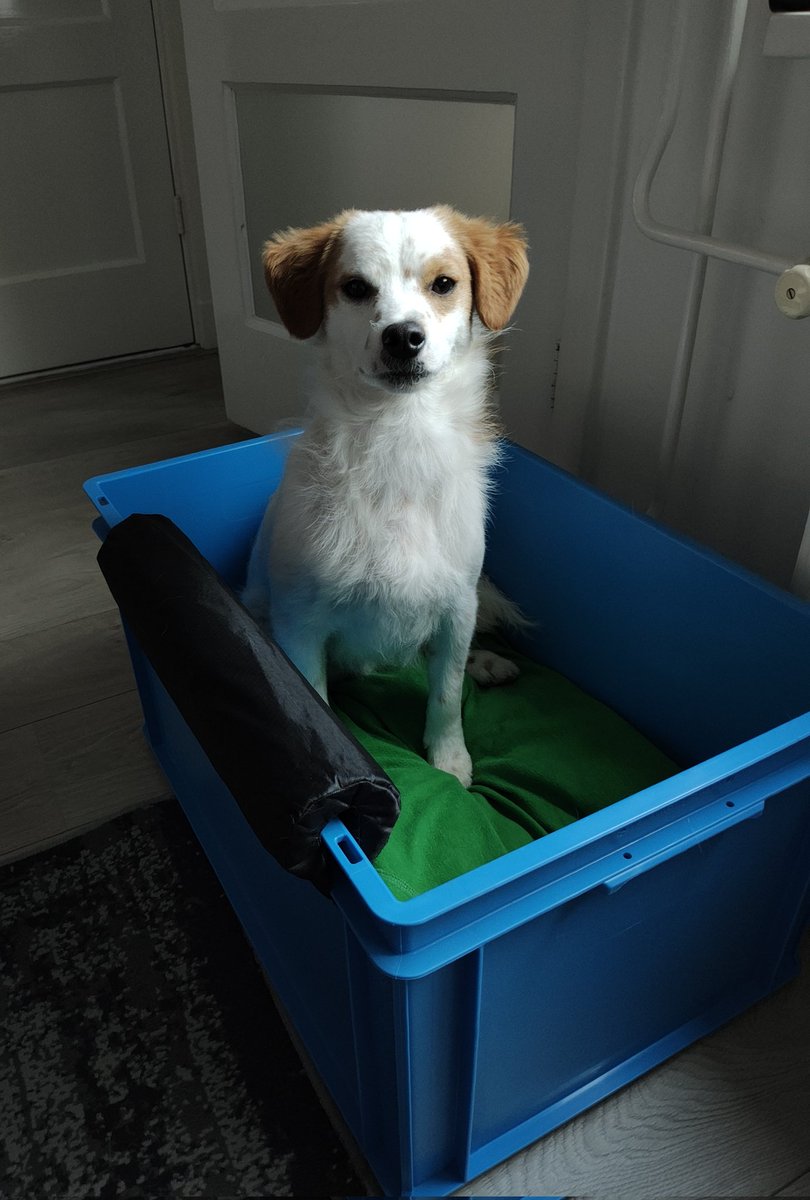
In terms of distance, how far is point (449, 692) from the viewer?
49.2 inches

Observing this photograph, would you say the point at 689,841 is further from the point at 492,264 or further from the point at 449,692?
the point at 492,264

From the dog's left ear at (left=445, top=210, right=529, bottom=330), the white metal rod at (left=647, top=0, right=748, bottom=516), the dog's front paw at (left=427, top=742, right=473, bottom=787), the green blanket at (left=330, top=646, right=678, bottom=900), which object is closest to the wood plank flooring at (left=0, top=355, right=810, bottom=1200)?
the green blanket at (left=330, top=646, right=678, bottom=900)

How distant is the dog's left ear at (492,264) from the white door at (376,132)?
0.32 meters

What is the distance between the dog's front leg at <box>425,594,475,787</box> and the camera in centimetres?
122

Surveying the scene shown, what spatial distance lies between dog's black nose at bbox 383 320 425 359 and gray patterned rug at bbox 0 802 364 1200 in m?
0.71

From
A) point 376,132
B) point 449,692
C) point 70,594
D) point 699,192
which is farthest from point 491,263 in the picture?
point 70,594

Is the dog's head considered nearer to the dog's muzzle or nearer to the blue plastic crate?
the dog's muzzle

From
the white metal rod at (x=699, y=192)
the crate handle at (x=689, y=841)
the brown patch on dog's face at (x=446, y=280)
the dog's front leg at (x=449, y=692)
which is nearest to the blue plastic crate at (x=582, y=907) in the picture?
the crate handle at (x=689, y=841)

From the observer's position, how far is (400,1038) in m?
0.74

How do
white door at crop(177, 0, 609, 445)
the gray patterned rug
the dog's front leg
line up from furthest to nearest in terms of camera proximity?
white door at crop(177, 0, 609, 445), the dog's front leg, the gray patterned rug

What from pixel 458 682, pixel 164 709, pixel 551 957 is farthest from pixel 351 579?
pixel 551 957

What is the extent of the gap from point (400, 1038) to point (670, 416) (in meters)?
0.91

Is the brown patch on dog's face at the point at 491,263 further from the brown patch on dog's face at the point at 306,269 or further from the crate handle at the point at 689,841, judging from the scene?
the crate handle at the point at 689,841

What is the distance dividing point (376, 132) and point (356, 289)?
0.85m
